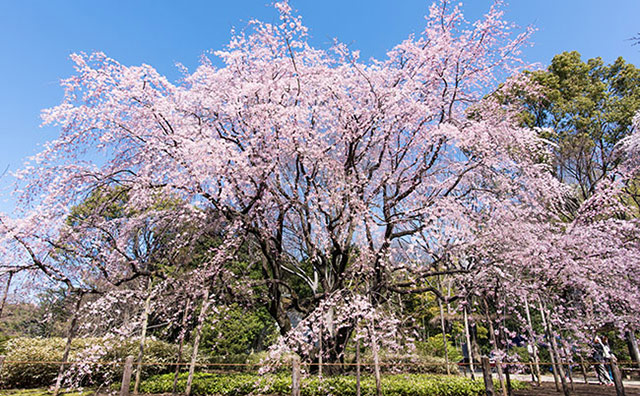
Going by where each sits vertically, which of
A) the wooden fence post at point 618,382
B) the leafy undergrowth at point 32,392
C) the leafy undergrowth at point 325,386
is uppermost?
the wooden fence post at point 618,382

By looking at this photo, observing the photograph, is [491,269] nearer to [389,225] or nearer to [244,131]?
[389,225]

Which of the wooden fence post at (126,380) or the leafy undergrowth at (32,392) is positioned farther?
the leafy undergrowth at (32,392)

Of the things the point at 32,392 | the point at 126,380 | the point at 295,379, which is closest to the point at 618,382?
the point at 295,379

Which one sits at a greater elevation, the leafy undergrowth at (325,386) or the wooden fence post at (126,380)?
the wooden fence post at (126,380)

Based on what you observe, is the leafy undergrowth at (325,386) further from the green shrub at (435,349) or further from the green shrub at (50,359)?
the green shrub at (435,349)

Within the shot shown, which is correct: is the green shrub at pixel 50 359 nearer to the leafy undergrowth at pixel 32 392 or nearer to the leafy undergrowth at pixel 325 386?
the leafy undergrowth at pixel 32 392

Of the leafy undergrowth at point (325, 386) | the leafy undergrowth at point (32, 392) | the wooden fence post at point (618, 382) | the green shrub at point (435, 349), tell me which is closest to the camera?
the wooden fence post at point (618, 382)

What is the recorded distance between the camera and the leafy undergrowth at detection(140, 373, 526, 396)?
902cm

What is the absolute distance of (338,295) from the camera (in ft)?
24.7

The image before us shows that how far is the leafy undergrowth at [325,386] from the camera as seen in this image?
29.6 ft

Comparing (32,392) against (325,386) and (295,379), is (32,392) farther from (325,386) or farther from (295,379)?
(295,379)

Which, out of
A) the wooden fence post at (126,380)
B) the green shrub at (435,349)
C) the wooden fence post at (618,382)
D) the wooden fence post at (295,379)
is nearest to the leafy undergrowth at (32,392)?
the wooden fence post at (126,380)

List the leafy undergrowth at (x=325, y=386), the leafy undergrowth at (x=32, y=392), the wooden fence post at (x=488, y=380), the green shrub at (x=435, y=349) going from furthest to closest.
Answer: the green shrub at (x=435, y=349)
the leafy undergrowth at (x=32, y=392)
the leafy undergrowth at (x=325, y=386)
the wooden fence post at (x=488, y=380)

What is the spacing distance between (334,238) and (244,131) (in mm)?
3612
